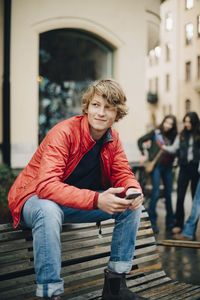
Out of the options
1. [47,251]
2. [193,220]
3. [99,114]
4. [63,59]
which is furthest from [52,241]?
[63,59]

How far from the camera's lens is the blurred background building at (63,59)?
25.4ft

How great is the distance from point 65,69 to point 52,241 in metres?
7.80

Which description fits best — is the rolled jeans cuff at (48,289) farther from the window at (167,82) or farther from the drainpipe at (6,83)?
the window at (167,82)

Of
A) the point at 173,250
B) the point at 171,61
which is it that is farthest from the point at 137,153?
the point at 171,61

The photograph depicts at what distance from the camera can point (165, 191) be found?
7.27 meters

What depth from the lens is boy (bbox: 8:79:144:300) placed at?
249 cm

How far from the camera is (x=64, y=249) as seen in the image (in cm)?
301

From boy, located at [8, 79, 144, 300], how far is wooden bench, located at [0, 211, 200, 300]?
153 mm

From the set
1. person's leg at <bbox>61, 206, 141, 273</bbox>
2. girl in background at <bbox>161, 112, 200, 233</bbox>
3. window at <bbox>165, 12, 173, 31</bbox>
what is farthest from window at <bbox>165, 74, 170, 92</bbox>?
person's leg at <bbox>61, 206, 141, 273</bbox>

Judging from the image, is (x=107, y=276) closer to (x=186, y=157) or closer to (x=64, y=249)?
(x=64, y=249)

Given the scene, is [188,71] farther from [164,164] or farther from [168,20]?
[164,164]

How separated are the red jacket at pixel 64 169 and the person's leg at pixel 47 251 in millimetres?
136

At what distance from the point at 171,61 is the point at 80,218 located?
1546 inches

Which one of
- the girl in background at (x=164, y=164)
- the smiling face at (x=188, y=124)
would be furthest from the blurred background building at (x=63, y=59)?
the smiling face at (x=188, y=124)
